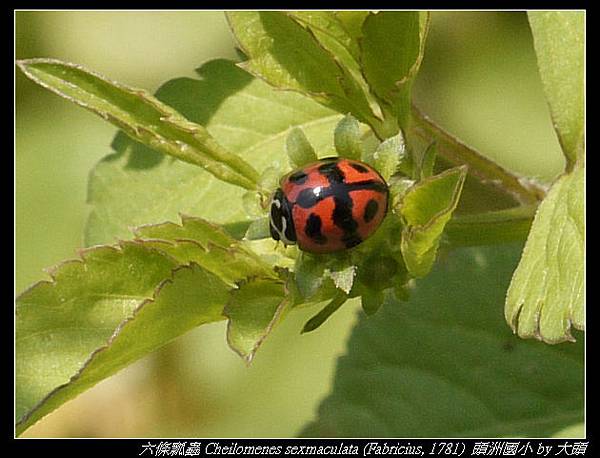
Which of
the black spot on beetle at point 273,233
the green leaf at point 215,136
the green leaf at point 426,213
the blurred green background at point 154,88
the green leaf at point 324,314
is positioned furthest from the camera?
the blurred green background at point 154,88

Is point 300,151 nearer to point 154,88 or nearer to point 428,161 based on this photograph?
point 428,161

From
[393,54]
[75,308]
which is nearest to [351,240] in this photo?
[393,54]

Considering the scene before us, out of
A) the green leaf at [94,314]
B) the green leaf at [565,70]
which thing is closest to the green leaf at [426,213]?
the green leaf at [94,314]

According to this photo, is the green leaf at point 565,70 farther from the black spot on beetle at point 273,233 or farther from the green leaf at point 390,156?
the black spot on beetle at point 273,233

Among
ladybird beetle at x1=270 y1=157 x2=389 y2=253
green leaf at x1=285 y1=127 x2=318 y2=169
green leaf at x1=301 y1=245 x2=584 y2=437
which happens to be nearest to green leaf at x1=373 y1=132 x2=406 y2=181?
ladybird beetle at x1=270 y1=157 x2=389 y2=253

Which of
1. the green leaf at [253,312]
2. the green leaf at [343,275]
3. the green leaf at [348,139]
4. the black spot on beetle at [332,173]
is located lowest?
the green leaf at [343,275]

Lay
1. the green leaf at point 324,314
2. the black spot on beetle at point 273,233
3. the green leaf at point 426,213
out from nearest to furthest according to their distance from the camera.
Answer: the green leaf at point 426,213 < the green leaf at point 324,314 < the black spot on beetle at point 273,233
